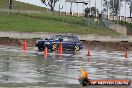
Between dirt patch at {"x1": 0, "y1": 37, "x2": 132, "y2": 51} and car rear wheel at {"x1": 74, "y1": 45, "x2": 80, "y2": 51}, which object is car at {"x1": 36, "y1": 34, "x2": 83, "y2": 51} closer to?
car rear wheel at {"x1": 74, "y1": 45, "x2": 80, "y2": 51}

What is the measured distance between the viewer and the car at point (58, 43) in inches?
1735

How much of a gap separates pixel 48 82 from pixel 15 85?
154 centimetres

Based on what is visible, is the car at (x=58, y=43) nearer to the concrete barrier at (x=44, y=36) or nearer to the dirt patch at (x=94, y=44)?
the dirt patch at (x=94, y=44)

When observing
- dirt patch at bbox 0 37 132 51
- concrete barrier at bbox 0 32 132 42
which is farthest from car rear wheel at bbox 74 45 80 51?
concrete barrier at bbox 0 32 132 42

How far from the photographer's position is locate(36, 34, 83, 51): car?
145ft

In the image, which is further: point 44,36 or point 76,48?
point 44,36

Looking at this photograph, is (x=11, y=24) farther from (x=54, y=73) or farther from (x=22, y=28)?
(x=54, y=73)

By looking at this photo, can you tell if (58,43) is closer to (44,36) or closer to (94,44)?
(44,36)

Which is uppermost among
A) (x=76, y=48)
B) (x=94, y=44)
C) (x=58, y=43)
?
(x=58, y=43)

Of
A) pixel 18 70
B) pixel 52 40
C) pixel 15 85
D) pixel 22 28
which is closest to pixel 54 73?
pixel 18 70

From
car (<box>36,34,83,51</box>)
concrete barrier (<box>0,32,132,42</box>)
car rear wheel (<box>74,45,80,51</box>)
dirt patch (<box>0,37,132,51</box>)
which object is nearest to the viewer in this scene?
car (<box>36,34,83,51</box>)

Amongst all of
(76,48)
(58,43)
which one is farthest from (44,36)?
(58,43)

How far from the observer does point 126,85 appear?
16.3 metres

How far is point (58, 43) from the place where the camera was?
44.6 meters
